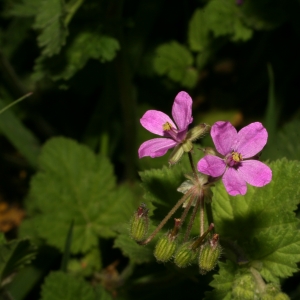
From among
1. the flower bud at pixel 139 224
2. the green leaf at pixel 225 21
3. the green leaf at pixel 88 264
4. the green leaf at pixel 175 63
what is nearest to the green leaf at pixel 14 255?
the green leaf at pixel 88 264

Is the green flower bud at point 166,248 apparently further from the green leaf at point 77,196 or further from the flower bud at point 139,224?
the green leaf at point 77,196

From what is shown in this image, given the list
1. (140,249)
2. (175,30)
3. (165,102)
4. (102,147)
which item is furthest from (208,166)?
(175,30)

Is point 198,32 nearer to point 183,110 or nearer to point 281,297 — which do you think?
point 183,110

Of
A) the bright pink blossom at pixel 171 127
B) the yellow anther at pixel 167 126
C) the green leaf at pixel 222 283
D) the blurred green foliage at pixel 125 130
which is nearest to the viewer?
the bright pink blossom at pixel 171 127

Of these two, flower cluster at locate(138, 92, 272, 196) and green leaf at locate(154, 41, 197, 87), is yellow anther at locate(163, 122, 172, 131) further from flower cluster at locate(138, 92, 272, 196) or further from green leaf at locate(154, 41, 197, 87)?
green leaf at locate(154, 41, 197, 87)

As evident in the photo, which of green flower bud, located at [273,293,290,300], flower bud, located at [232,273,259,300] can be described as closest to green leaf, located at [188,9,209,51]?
flower bud, located at [232,273,259,300]

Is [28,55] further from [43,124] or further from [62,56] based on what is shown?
[62,56]
